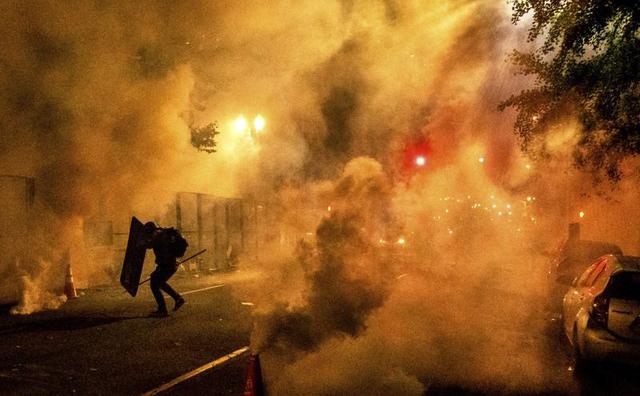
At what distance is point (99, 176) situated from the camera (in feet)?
36.2

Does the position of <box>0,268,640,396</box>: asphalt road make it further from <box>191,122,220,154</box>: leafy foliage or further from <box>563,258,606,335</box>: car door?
<box>191,122,220,154</box>: leafy foliage

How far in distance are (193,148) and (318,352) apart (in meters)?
12.3

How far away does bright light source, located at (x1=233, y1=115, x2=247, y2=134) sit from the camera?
1873 cm

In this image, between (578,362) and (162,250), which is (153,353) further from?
(578,362)

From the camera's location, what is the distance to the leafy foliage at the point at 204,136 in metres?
17.1

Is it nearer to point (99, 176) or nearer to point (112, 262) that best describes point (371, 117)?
point (99, 176)

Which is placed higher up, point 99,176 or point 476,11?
point 476,11

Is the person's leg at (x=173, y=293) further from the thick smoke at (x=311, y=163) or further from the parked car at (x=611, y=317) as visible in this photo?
the parked car at (x=611, y=317)

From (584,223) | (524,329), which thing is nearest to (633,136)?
(524,329)

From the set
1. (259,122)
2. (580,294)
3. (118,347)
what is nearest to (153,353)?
(118,347)

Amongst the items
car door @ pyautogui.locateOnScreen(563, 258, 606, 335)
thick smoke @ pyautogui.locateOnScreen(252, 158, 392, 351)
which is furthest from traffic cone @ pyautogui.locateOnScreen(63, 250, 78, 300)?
car door @ pyautogui.locateOnScreen(563, 258, 606, 335)

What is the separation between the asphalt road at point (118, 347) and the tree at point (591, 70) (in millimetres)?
6927

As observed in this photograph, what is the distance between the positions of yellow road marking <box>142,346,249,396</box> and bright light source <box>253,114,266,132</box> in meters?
11.9

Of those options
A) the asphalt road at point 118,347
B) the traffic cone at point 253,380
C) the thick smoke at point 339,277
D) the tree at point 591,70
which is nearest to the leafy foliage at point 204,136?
the asphalt road at point 118,347
